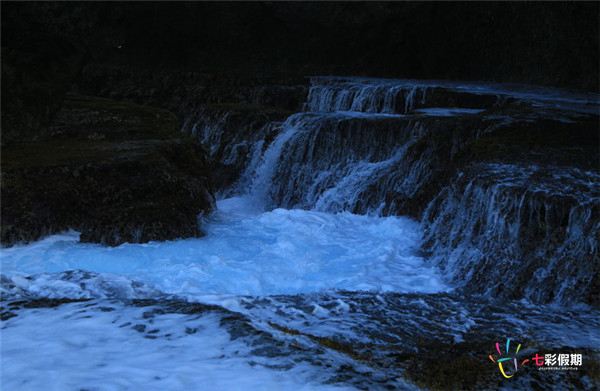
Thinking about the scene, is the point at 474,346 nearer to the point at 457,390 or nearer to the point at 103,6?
the point at 457,390

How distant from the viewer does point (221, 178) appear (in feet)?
30.9

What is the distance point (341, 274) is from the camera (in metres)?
4.68

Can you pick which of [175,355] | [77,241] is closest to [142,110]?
[77,241]

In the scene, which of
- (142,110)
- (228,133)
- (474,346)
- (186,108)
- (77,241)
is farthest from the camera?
A: (186,108)

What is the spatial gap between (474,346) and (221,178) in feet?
24.0

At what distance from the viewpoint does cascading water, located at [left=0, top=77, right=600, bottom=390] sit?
2248mm

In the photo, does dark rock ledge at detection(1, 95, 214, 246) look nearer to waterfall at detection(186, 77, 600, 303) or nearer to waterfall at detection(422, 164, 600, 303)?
waterfall at detection(186, 77, 600, 303)

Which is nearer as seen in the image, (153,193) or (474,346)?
(474,346)

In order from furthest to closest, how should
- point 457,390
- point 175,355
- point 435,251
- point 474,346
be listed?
point 435,251, point 474,346, point 175,355, point 457,390

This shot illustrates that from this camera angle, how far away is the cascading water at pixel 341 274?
2248mm

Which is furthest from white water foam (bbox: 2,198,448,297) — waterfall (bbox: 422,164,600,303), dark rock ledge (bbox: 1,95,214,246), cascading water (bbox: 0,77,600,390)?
waterfall (bbox: 422,164,600,303)

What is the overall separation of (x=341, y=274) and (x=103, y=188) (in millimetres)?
2385

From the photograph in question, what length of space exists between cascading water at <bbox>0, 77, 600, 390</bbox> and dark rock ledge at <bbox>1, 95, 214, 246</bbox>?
183 millimetres

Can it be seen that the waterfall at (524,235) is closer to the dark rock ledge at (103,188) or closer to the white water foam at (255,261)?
the white water foam at (255,261)
